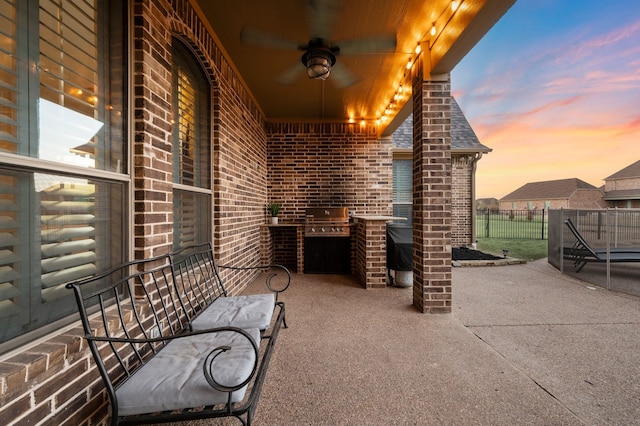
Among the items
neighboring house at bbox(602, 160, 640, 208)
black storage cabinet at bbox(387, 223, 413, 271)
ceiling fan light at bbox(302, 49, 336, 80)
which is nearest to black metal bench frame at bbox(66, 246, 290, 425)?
ceiling fan light at bbox(302, 49, 336, 80)

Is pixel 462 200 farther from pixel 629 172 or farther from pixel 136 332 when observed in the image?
pixel 629 172

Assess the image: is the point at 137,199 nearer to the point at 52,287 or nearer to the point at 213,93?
the point at 52,287

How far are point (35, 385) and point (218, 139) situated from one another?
2493 mm

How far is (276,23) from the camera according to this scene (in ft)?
8.15

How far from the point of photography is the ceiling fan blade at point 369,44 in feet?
7.47

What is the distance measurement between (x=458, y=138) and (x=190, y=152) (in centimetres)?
690

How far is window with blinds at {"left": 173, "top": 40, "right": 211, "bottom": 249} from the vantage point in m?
2.22

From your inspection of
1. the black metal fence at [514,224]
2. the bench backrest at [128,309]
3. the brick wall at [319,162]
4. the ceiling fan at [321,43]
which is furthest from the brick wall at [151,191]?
the black metal fence at [514,224]

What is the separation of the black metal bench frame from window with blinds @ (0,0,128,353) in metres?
0.14

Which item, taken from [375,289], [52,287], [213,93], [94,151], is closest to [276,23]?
[213,93]

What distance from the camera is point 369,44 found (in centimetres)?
235

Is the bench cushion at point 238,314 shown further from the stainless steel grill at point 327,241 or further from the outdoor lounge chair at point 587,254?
the outdoor lounge chair at point 587,254

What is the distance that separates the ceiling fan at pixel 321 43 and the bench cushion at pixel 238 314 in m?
2.42

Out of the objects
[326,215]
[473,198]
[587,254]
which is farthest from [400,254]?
[473,198]
